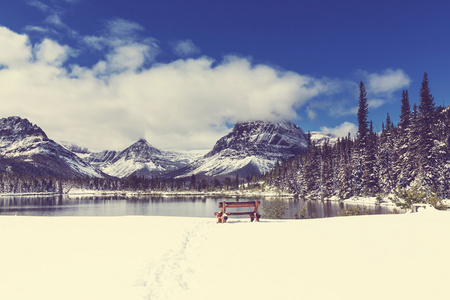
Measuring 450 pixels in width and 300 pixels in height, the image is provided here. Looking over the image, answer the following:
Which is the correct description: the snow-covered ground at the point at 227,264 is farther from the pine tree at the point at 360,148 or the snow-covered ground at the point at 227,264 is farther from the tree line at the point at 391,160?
the pine tree at the point at 360,148

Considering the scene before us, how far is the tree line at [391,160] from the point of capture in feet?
202

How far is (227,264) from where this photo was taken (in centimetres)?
1051

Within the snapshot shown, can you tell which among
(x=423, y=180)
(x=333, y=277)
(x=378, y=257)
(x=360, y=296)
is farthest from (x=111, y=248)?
(x=423, y=180)

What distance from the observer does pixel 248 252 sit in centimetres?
1209

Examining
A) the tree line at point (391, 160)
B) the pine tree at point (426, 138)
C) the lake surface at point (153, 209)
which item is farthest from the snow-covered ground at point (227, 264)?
the pine tree at point (426, 138)

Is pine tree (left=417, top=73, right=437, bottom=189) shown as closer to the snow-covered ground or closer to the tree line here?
the tree line

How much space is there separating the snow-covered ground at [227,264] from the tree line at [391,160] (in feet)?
92.9

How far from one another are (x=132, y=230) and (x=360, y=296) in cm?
1312

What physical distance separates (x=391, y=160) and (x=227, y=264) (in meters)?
90.5

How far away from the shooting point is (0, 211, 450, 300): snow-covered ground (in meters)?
7.88

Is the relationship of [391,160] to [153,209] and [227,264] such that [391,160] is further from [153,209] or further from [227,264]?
[227,264]

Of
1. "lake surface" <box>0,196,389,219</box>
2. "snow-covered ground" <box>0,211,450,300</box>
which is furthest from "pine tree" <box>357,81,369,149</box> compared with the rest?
"snow-covered ground" <box>0,211,450,300</box>

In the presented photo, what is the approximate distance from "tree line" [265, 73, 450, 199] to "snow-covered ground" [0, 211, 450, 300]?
2831cm

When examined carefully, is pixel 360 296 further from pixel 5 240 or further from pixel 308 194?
pixel 308 194
